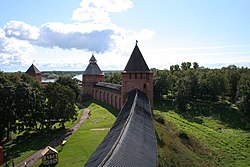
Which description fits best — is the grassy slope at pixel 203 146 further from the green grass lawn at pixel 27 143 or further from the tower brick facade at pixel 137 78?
the green grass lawn at pixel 27 143

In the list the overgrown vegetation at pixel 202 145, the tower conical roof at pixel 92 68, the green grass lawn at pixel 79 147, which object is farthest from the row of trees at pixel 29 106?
the tower conical roof at pixel 92 68

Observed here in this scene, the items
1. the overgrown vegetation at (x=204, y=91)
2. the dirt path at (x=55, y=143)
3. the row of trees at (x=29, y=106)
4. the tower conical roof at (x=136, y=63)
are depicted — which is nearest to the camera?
the dirt path at (x=55, y=143)

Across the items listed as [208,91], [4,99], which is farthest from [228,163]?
[208,91]

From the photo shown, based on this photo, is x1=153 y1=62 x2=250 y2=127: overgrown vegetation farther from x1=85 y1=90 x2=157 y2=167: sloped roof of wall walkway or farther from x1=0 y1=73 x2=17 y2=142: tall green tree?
x1=85 y1=90 x2=157 y2=167: sloped roof of wall walkway

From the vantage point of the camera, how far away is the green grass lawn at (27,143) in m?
26.3

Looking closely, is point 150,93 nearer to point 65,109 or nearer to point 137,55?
point 137,55

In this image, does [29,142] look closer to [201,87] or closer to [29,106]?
[29,106]

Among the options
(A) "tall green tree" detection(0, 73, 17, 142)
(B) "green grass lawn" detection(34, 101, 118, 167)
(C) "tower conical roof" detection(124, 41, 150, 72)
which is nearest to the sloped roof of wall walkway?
(B) "green grass lawn" detection(34, 101, 118, 167)

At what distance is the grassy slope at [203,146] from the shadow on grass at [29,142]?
13.7m

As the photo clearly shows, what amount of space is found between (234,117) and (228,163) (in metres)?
29.5

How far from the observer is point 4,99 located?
29.5 meters

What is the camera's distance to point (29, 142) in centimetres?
3092

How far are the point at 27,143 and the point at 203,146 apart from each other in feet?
68.0

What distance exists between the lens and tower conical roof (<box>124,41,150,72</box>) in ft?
106
